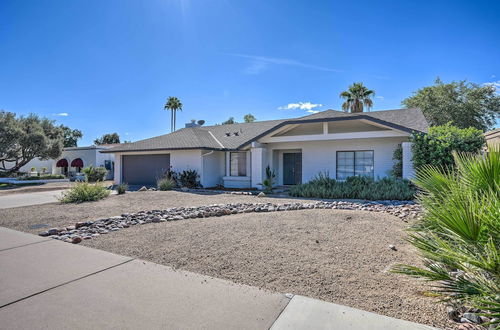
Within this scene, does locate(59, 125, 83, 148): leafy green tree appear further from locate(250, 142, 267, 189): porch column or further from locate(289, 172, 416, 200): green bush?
locate(289, 172, 416, 200): green bush

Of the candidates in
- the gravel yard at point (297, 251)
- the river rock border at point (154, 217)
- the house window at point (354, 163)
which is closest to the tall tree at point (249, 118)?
the house window at point (354, 163)

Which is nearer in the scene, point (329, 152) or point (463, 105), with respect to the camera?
point (329, 152)

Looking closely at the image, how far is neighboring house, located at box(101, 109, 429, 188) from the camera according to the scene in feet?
48.0

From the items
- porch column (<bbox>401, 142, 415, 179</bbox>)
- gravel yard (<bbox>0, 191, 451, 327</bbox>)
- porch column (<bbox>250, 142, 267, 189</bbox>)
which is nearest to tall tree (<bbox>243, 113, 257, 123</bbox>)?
porch column (<bbox>250, 142, 267, 189</bbox>)

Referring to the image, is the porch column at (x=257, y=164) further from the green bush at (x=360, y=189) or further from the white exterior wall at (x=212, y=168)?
the green bush at (x=360, y=189)

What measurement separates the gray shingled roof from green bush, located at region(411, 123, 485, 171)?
148cm

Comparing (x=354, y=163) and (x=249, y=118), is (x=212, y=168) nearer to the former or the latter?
(x=354, y=163)

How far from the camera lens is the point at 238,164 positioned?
18828 millimetres

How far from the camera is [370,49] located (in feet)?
50.6

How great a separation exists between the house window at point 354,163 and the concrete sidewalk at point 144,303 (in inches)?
536

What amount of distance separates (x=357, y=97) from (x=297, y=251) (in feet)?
88.5

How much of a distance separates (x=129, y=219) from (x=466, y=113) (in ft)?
99.3

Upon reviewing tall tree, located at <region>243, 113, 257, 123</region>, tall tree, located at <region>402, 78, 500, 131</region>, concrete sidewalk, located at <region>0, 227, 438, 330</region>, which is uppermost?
tall tree, located at <region>243, 113, 257, 123</region>

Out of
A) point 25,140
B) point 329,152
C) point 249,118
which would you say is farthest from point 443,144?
point 249,118
